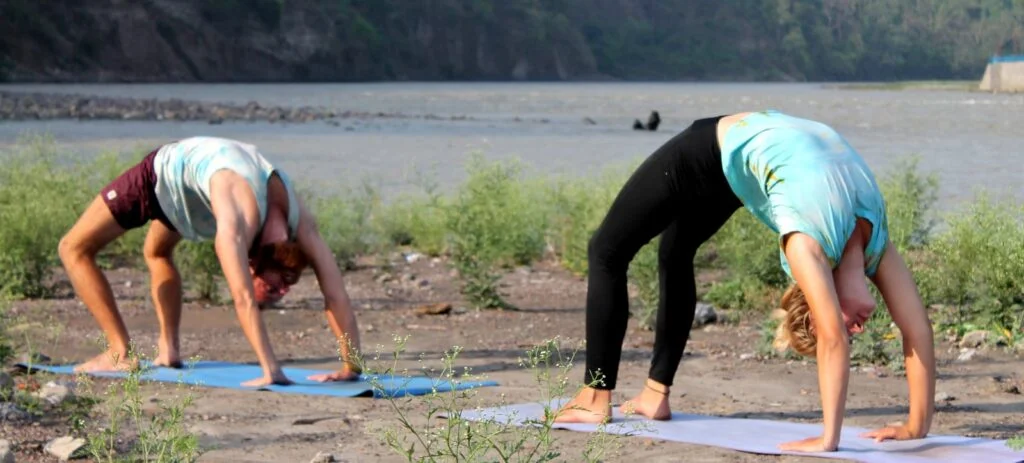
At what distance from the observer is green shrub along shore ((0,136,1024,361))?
766 centimetres

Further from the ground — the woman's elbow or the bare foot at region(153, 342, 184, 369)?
the woman's elbow

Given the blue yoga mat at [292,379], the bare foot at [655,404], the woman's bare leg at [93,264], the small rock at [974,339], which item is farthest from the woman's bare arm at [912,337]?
the woman's bare leg at [93,264]

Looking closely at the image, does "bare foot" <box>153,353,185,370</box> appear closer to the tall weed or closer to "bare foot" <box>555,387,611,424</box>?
"bare foot" <box>555,387,611,424</box>

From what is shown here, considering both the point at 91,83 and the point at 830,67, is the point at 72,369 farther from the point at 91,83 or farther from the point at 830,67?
the point at 830,67

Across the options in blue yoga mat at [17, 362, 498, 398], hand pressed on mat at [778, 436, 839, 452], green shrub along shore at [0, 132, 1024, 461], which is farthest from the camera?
green shrub along shore at [0, 132, 1024, 461]

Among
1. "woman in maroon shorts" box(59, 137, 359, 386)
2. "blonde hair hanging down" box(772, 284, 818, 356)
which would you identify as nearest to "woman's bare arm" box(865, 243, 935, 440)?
"blonde hair hanging down" box(772, 284, 818, 356)

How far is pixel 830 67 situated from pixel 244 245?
152832 millimetres

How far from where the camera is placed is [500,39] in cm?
12106

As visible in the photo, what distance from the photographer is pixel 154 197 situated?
654cm

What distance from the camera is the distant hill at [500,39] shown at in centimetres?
8562

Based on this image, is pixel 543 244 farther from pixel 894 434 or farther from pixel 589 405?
pixel 894 434

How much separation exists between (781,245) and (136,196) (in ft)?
10.00

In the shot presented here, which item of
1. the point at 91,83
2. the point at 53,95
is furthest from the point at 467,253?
the point at 91,83

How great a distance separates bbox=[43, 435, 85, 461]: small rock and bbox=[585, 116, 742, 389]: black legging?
65.6 inches
